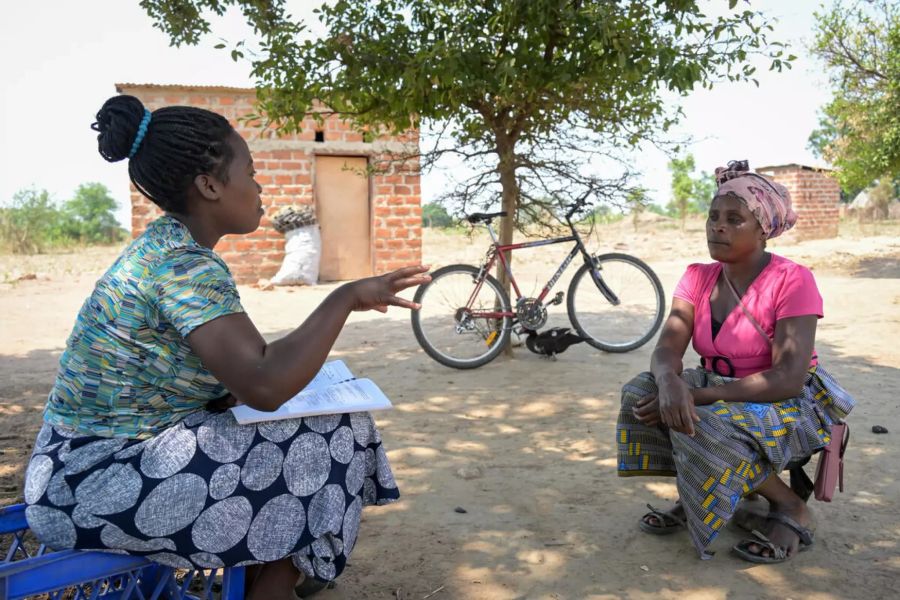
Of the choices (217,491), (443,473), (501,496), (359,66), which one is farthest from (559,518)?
(359,66)

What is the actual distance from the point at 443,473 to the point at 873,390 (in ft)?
10.1

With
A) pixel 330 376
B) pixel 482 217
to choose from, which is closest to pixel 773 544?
pixel 330 376

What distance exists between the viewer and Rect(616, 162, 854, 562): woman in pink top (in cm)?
249

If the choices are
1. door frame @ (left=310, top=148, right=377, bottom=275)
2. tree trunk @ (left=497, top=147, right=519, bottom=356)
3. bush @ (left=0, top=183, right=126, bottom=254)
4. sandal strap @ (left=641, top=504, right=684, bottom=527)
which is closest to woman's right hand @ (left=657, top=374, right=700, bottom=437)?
sandal strap @ (left=641, top=504, right=684, bottom=527)

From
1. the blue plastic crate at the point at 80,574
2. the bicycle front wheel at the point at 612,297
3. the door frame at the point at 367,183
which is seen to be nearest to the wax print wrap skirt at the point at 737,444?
the blue plastic crate at the point at 80,574

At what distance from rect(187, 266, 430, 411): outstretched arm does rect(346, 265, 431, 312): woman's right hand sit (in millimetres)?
75

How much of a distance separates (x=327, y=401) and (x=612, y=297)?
15.3 ft

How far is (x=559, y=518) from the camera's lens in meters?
2.98

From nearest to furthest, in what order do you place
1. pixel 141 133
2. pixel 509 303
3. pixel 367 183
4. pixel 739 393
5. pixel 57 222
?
pixel 141 133 → pixel 739 393 → pixel 509 303 → pixel 367 183 → pixel 57 222

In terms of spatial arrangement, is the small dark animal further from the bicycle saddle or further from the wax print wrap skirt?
the wax print wrap skirt

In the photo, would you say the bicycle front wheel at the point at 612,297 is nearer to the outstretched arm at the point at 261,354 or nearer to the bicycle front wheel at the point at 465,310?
the bicycle front wheel at the point at 465,310

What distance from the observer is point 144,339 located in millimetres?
1736

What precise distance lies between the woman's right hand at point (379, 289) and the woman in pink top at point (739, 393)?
3.77 ft

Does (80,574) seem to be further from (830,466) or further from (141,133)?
(830,466)
